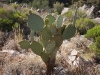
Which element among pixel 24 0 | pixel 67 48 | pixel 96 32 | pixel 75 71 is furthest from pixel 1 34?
pixel 24 0

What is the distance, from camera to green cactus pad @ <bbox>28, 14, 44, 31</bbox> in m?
3.54

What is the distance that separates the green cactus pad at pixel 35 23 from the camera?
3537mm

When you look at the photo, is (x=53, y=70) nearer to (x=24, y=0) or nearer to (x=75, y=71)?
(x=75, y=71)

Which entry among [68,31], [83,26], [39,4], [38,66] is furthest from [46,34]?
[39,4]

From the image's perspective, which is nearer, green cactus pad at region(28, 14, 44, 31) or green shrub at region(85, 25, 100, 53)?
green cactus pad at region(28, 14, 44, 31)

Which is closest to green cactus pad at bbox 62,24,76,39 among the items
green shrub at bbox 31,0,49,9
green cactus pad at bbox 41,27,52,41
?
green cactus pad at bbox 41,27,52,41

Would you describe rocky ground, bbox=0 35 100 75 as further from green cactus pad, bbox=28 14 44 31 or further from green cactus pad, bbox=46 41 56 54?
green cactus pad, bbox=28 14 44 31

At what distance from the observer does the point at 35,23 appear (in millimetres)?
3557

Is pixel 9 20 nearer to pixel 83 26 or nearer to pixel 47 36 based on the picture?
pixel 83 26

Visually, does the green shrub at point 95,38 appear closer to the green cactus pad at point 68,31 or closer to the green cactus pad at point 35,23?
the green cactus pad at point 68,31

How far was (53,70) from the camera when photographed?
3.79 meters

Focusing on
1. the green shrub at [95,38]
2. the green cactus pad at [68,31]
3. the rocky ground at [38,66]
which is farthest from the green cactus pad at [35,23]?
the green shrub at [95,38]

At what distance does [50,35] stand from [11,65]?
33.4 inches

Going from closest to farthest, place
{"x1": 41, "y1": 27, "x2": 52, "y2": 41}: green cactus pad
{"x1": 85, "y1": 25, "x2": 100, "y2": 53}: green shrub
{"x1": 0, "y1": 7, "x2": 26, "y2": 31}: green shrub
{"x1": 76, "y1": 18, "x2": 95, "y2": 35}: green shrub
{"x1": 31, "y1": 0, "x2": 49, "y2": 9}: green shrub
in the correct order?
1. {"x1": 41, "y1": 27, "x2": 52, "y2": 41}: green cactus pad
2. {"x1": 85, "y1": 25, "x2": 100, "y2": 53}: green shrub
3. {"x1": 0, "y1": 7, "x2": 26, "y2": 31}: green shrub
4. {"x1": 76, "y1": 18, "x2": 95, "y2": 35}: green shrub
5. {"x1": 31, "y1": 0, "x2": 49, "y2": 9}: green shrub
